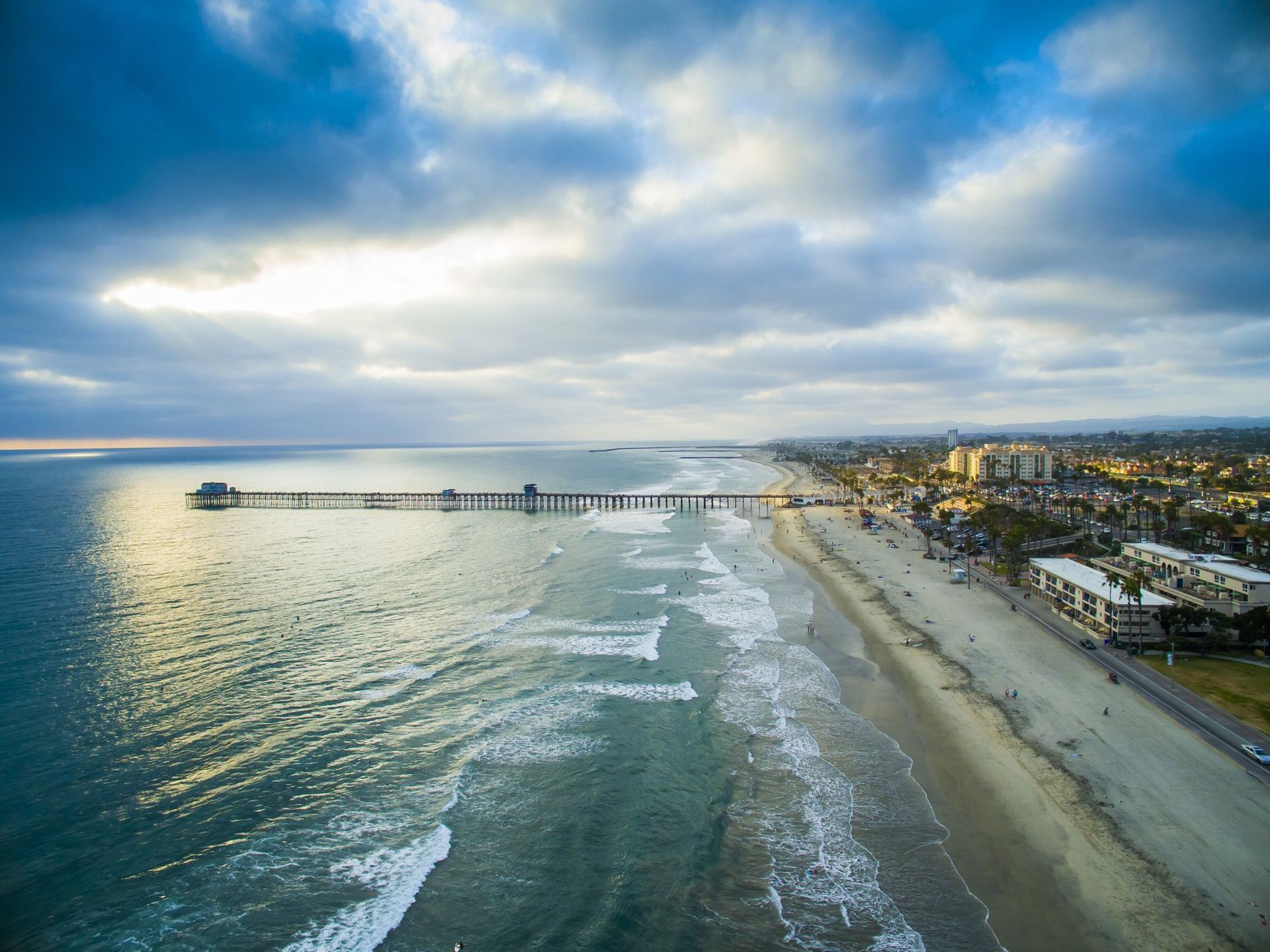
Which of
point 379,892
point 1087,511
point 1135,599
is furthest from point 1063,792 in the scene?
point 1087,511

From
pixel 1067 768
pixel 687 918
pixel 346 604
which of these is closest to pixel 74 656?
pixel 346 604

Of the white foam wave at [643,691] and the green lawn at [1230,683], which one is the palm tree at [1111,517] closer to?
the green lawn at [1230,683]

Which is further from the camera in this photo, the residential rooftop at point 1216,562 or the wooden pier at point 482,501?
the wooden pier at point 482,501

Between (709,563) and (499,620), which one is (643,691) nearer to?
(499,620)

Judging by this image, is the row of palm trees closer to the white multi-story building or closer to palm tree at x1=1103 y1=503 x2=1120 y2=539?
palm tree at x1=1103 y1=503 x2=1120 y2=539


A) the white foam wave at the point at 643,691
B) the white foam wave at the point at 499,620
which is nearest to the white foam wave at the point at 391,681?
the white foam wave at the point at 499,620

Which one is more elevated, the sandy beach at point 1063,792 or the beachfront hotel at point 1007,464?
the beachfront hotel at point 1007,464

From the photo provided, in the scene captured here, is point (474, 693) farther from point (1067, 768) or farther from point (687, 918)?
point (1067, 768)
